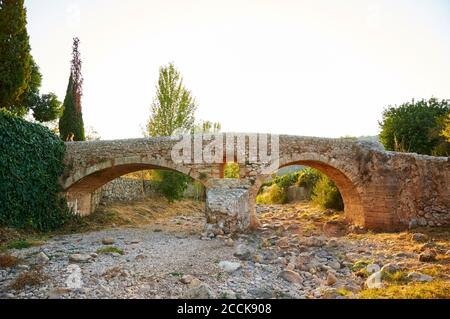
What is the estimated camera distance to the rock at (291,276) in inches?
226

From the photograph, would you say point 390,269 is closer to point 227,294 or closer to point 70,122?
point 227,294

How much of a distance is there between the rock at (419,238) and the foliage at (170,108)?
13.7m

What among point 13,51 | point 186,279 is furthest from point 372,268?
point 13,51

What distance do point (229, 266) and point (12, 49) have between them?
1414 cm

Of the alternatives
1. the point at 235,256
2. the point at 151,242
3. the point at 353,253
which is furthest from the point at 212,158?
the point at 353,253

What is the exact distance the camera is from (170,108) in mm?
19734

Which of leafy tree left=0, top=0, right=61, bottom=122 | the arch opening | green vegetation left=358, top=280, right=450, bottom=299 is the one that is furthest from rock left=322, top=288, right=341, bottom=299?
leafy tree left=0, top=0, right=61, bottom=122

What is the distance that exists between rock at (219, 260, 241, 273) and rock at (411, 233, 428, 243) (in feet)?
19.8

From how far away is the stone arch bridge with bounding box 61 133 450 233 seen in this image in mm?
10992

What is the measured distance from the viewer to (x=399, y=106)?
17.1 meters

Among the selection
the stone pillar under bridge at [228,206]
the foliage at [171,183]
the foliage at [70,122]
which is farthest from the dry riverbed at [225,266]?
the foliage at [70,122]

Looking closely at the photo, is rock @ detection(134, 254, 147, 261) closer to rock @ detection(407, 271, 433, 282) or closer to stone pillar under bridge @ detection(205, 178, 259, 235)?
stone pillar under bridge @ detection(205, 178, 259, 235)
